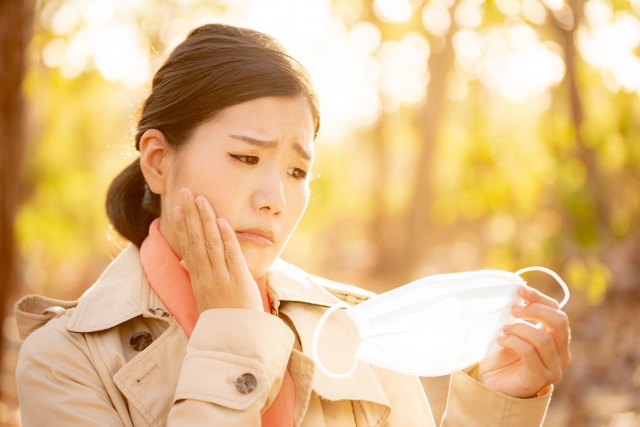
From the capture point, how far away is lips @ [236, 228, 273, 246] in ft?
7.30

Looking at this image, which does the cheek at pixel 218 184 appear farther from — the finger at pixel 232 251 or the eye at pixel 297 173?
the eye at pixel 297 173

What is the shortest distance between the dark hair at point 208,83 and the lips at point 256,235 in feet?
1.45

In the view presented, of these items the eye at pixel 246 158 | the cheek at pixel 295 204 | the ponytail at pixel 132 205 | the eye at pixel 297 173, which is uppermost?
the eye at pixel 246 158

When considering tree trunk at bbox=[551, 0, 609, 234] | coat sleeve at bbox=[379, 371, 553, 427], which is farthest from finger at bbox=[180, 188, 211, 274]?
tree trunk at bbox=[551, 0, 609, 234]

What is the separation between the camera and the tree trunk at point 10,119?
460cm

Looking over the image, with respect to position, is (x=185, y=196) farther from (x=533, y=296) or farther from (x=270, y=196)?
(x=533, y=296)

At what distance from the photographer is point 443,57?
12195 mm

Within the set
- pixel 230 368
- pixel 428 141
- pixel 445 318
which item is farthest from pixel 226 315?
pixel 428 141

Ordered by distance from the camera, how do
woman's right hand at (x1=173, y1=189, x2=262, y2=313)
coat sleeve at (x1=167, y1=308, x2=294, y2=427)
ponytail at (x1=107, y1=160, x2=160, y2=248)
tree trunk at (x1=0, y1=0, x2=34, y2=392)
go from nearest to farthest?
coat sleeve at (x1=167, y1=308, x2=294, y2=427)
woman's right hand at (x1=173, y1=189, x2=262, y2=313)
ponytail at (x1=107, y1=160, x2=160, y2=248)
tree trunk at (x1=0, y1=0, x2=34, y2=392)

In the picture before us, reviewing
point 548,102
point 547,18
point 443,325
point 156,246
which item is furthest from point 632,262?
point 156,246

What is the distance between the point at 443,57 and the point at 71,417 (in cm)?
1149

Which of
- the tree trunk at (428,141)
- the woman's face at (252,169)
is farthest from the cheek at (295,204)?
the tree trunk at (428,141)

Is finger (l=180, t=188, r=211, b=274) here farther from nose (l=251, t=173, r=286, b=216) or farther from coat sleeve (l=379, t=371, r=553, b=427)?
coat sleeve (l=379, t=371, r=553, b=427)

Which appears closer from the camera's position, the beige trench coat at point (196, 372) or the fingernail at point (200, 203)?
the beige trench coat at point (196, 372)
